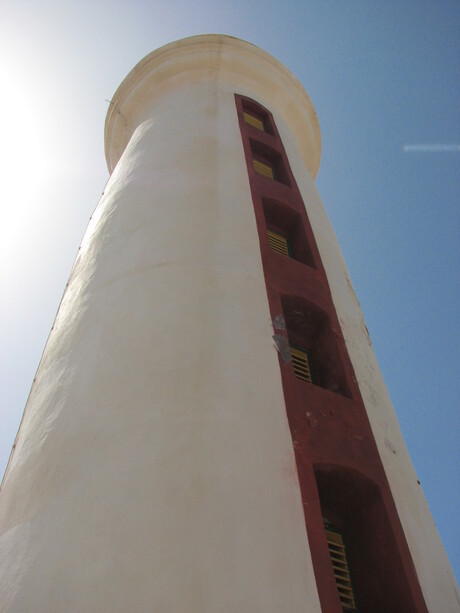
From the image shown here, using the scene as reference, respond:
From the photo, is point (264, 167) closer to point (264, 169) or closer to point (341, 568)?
point (264, 169)

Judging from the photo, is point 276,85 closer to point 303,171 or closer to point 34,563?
point 303,171

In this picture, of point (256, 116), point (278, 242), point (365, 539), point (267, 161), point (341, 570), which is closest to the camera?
point (341, 570)

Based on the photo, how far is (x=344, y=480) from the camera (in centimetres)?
804

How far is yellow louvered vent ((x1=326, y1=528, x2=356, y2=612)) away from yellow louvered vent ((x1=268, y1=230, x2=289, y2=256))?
6404 mm

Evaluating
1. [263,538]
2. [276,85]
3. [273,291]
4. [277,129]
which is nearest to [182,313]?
[273,291]

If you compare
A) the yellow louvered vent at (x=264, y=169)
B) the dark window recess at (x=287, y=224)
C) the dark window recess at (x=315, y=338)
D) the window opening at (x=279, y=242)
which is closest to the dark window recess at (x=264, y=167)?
the yellow louvered vent at (x=264, y=169)

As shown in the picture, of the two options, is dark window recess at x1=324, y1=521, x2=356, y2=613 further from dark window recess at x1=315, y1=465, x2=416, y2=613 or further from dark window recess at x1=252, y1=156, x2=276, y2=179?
dark window recess at x1=252, y1=156, x2=276, y2=179

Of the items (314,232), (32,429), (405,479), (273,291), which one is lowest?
(405,479)

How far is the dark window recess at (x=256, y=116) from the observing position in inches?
736

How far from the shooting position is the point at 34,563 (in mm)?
6348

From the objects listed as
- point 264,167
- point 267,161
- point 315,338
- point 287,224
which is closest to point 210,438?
point 315,338

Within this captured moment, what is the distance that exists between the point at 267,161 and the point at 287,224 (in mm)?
3583

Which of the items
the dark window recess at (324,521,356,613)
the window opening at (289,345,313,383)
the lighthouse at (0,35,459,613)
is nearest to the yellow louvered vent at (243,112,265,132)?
the lighthouse at (0,35,459,613)

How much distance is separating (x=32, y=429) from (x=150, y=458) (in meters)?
2.36
